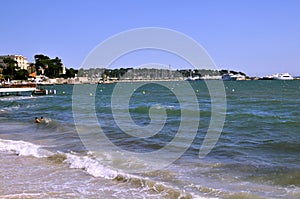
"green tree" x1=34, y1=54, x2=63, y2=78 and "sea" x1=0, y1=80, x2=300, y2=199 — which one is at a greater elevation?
"green tree" x1=34, y1=54, x2=63, y2=78

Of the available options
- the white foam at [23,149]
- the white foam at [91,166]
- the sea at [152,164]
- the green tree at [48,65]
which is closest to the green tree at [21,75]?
the green tree at [48,65]

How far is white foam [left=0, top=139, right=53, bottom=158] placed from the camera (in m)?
13.9

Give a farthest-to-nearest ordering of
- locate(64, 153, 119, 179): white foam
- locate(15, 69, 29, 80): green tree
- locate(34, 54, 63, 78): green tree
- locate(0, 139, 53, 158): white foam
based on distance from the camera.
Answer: locate(34, 54, 63, 78): green tree
locate(15, 69, 29, 80): green tree
locate(0, 139, 53, 158): white foam
locate(64, 153, 119, 179): white foam

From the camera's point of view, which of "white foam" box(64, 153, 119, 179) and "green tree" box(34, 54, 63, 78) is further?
"green tree" box(34, 54, 63, 78)

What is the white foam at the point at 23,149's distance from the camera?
13.9m

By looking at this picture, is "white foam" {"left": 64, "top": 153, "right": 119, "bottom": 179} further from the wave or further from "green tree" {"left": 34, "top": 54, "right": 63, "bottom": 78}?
"green tree" {"left": 34, "top": 54, "right": 63, "bottom": 78}

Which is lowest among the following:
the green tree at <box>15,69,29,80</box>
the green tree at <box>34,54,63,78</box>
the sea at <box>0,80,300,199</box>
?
the sea at <box>0,80,300,199</box>

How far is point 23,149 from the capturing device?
48.0 ft

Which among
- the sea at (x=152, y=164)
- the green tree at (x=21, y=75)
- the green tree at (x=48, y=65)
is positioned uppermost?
the green tree at (x=48, y=65)

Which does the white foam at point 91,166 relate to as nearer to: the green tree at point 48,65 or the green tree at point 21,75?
the green tree at point 21,75

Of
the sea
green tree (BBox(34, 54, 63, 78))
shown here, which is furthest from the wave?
green tree (BBox(34, 54, 63, 78))

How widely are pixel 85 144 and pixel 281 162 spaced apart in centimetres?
855

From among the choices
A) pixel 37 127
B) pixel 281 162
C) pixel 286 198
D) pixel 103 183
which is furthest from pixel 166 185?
pixel 37 127

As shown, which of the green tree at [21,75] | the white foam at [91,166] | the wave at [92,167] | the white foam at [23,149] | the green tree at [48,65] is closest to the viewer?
the wave at [92,167]
